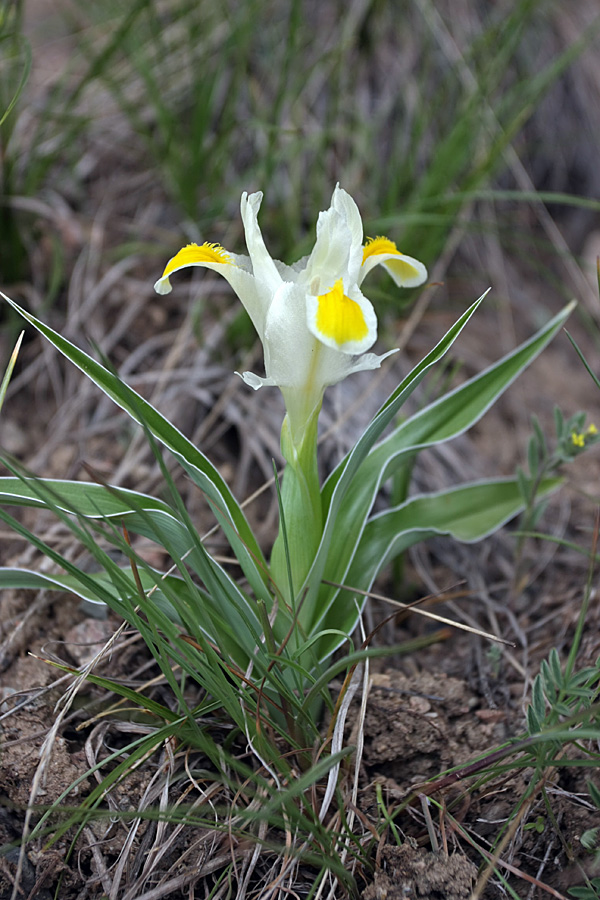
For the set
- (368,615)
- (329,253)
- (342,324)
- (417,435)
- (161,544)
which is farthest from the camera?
(368,615)

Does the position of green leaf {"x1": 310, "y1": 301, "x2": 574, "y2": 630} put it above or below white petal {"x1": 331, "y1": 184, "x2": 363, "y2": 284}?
below

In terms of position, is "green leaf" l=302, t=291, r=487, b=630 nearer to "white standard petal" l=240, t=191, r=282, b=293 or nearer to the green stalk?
the green stalk

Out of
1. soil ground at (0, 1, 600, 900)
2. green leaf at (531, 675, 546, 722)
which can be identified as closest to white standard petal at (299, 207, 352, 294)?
soil ground at (0, 1, 600, 900)

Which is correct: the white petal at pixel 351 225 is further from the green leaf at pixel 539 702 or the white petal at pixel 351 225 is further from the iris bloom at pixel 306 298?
the green leaf at pixel 539 702

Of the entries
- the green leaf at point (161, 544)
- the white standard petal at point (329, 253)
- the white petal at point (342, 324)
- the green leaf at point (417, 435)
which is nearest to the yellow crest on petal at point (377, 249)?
the white standard petal at point (329, 253)

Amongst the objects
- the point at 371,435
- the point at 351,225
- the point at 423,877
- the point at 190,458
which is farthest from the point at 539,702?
the point at 351,225

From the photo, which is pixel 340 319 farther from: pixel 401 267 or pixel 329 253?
pixel 401 267
